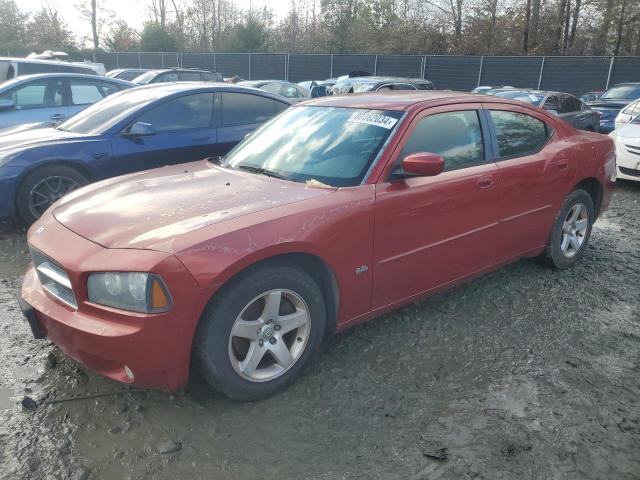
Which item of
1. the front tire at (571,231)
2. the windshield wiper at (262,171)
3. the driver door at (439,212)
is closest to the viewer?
the driver door at (439,212)

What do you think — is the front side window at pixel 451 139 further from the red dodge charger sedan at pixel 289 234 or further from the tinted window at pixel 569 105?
the tinted window at pixel 569 105

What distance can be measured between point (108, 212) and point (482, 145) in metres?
2.54

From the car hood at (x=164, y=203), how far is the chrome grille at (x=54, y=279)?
8.3 inches

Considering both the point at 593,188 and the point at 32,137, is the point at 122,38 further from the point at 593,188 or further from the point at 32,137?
the point at 593,188

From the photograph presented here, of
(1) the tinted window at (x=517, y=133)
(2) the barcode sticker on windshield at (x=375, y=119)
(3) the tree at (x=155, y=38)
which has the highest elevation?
(3) the tree at (x=155, y=38)

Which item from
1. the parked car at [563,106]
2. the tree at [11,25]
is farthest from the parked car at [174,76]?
the tree at [11,25]

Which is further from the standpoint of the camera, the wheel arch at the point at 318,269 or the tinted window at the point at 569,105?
the tinted window at the point at 569,105

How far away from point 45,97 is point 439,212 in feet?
22.3

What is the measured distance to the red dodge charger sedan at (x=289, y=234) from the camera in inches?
91.3

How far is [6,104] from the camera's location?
7156 millimetres

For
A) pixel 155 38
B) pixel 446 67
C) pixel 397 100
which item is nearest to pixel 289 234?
pixel 397 100

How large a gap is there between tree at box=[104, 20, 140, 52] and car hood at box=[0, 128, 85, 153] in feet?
130

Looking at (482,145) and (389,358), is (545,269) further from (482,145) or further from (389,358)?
(389,358)

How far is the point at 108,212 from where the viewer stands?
110 inches
